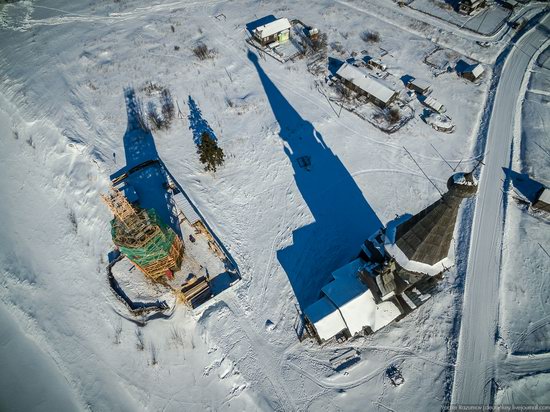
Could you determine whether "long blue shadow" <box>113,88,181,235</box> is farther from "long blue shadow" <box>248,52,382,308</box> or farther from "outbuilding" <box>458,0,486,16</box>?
"outbuilding" <box>458,0,486,16</box>

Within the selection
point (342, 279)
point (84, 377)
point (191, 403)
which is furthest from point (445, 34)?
point (84, 377)

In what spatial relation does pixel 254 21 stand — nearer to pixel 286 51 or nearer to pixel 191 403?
pixel 286 51

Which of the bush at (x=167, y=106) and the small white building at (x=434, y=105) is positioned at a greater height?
the bush at (x=167, y=106)

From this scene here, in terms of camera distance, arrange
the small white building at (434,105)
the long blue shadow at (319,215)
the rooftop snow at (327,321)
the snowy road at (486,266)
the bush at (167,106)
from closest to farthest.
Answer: the rooftop snow at (327,321)
the snowy road at (486,266)
the long blue shadow at (319,215)
the small white building at (434,105)
the bush at (167,106)

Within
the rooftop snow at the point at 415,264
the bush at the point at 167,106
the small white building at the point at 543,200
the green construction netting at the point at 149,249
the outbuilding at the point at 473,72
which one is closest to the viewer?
the rooftop snow at the point at 415,264

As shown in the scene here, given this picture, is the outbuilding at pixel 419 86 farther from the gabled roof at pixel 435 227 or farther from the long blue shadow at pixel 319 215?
the gabled roof at pixel 435 227

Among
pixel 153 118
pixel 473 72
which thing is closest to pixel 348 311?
pixel 153 118

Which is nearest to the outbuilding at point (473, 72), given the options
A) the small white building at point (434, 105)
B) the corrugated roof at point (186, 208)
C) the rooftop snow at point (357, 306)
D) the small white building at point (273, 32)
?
the small white building at point (434, 105)

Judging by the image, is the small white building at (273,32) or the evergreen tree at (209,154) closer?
the evergreen tree at (209,154)
